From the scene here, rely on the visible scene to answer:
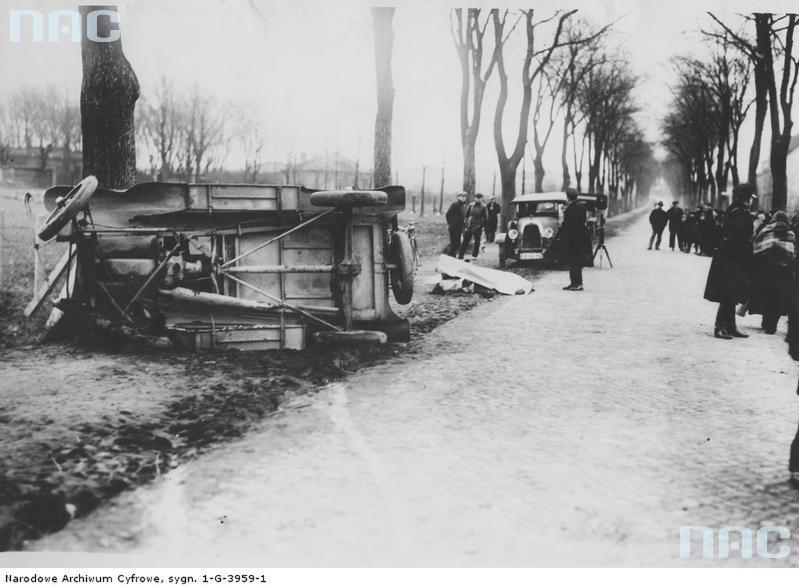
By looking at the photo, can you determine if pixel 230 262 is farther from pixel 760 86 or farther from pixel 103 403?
pixel 760 86

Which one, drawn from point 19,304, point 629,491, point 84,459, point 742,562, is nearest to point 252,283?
point 19,304

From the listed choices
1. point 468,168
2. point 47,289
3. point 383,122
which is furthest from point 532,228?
point 47,289

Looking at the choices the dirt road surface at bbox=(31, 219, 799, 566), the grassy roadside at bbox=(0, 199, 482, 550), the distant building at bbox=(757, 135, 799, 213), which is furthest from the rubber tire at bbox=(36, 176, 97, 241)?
the distant building at bbox=(757, 135, 799, 213)

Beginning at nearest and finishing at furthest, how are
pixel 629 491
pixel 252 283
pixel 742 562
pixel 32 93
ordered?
1. pixel 742 562
2. pixel 629 491
3. pixel 32 93
4. pixel 252 283

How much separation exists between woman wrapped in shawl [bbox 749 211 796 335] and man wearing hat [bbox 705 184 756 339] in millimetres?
157

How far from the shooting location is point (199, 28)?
521 cm

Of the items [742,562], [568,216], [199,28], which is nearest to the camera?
[742,562]

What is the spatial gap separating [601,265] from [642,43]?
29.3 feet

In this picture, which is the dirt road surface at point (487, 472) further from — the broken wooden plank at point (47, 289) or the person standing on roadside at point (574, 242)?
the person standing on roadside at point (574, 242)

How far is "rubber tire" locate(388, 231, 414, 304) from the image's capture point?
251 inches

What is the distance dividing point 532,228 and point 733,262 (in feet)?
25.7

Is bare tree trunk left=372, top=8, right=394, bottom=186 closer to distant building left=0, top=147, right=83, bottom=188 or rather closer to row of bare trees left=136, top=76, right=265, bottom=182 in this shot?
row of bare trees left=136, top=76, right=265, bottom=182

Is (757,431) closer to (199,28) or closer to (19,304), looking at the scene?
(199,28)

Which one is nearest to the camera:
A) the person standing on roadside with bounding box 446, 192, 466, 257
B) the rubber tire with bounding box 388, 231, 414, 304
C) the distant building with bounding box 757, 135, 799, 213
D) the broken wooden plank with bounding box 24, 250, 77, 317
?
the broken wooden plank with bounding box 24, 250, 77, 317
